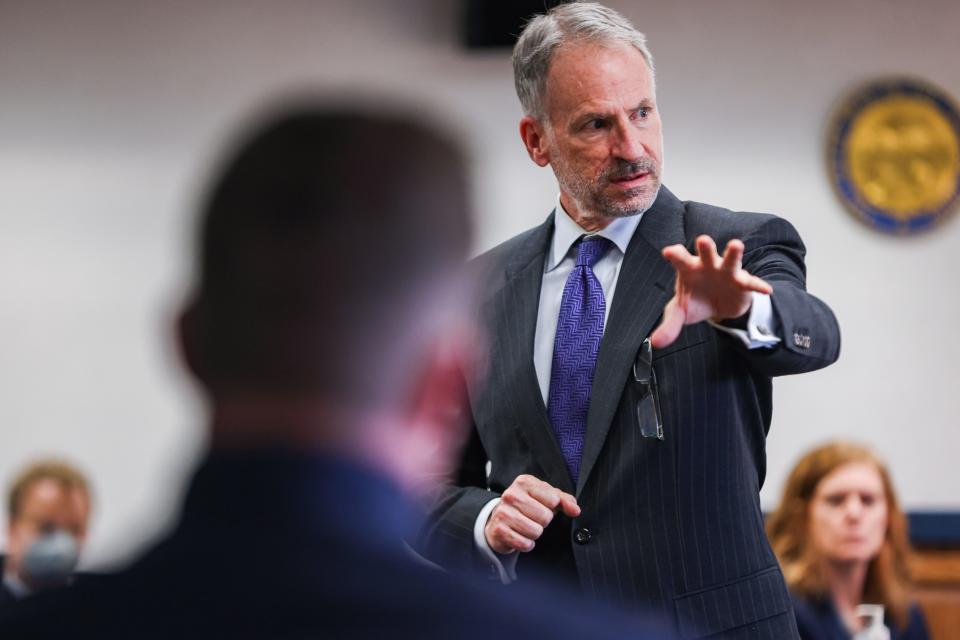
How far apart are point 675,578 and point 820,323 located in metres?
0.40

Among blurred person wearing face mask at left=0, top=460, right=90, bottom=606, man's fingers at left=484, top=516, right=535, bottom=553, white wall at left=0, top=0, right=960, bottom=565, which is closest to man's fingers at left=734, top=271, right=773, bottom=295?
man's fingers at left=484, top=516, right=535, bottom=553

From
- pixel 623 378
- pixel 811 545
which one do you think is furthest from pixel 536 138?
pixel 811 545

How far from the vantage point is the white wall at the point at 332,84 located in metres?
4.76

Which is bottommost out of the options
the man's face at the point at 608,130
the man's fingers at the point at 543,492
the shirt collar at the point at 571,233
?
the man's fingers at the point at 543,492

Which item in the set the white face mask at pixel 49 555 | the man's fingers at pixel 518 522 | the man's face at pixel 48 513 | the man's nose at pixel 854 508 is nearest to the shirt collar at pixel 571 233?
the man's fingers at pixel 518 522

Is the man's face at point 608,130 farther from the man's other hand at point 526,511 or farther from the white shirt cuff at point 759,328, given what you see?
the man's other hand at point 526,511

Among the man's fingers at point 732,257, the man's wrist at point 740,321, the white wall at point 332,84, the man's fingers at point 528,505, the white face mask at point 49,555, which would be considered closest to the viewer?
the man's fingers at point 732,257

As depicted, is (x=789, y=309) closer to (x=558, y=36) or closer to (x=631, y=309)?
(x=631, y=309)

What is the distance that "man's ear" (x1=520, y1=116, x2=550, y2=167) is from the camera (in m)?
2.02

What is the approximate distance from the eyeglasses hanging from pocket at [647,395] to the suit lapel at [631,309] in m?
0.01

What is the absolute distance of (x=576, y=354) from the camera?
1835mm

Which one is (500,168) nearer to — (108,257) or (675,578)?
(108,257)

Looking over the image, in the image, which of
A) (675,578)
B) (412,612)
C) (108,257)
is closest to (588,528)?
(675,578)

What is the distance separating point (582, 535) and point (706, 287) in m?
0.44
